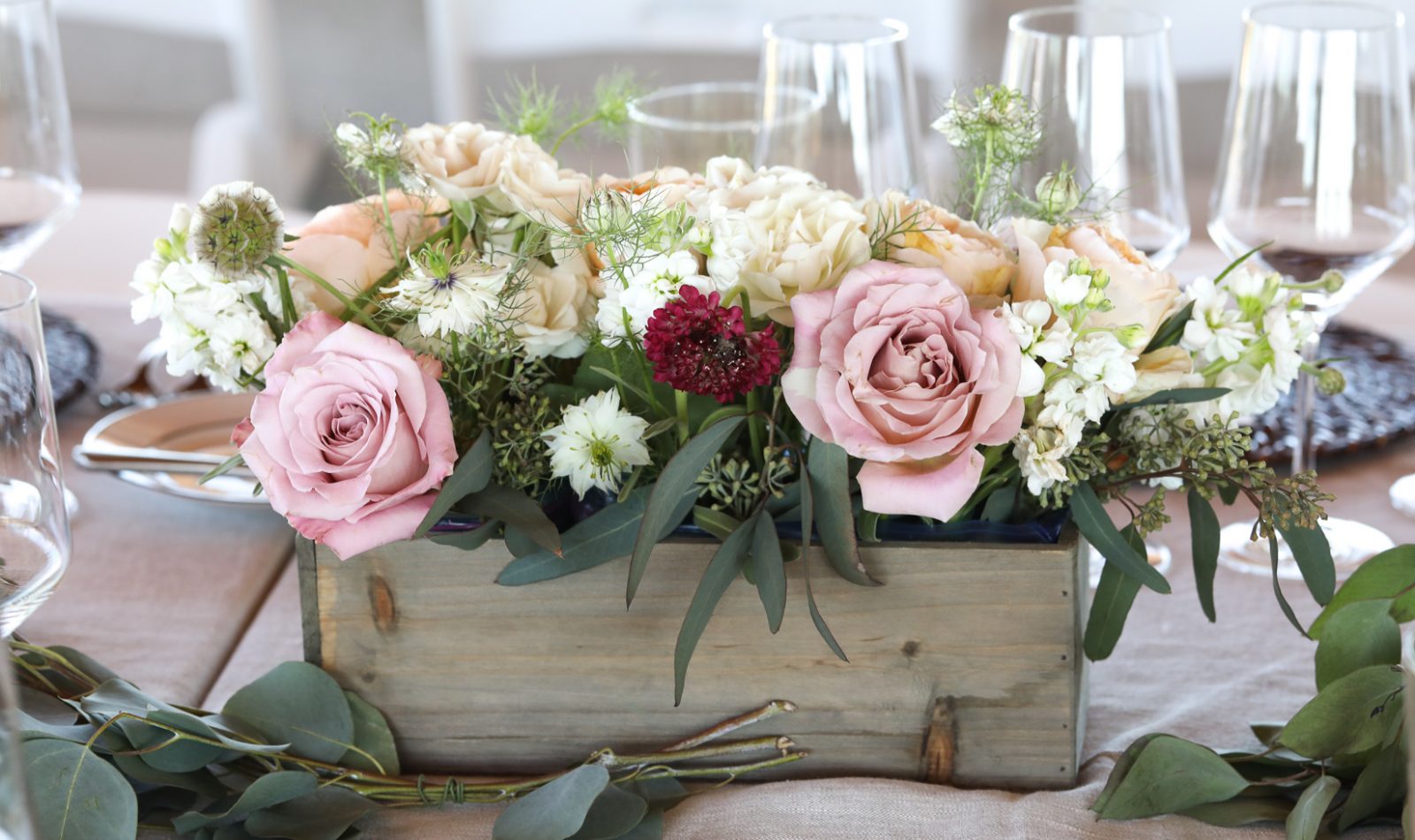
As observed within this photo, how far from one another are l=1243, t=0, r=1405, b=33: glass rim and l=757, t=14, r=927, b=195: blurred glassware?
7.8 inches

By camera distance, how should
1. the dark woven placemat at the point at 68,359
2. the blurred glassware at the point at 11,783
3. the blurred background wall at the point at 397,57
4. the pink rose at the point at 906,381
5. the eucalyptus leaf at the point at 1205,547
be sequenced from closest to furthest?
the blurred glassware at the point at 11,783
the pink rose at the point at 906,381
the eucalyptus leaf at the point at 1205,547
the dark woven placemat at the point at 68,359
the blurred background wall at the point at 397,57

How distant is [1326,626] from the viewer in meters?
0.60

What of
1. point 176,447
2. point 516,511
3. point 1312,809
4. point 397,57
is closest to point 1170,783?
point 1312,809

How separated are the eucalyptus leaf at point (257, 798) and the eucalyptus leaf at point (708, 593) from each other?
0.15 m

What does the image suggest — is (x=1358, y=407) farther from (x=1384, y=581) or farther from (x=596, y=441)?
(x=596, y=441)

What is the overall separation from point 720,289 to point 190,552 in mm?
441

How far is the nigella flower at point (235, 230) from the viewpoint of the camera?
0.58 m

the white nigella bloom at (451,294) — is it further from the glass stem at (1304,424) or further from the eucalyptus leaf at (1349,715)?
the glass stem at (1304,424)

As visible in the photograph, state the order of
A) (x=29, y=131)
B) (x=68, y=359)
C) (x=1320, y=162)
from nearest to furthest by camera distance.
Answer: (x=1320, y=162)
(x=29, y=131)
(x=68, y=359)

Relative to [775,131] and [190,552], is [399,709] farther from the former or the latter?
[775,131]

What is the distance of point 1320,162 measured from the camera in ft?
2.62

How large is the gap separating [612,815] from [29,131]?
2.06 ft

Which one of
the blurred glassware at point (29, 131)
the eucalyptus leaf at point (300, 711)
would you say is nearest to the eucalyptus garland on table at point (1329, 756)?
the eucalyptus leaf at point (300, 711)

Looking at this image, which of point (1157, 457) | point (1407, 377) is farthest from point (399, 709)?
point (1407, 377)
